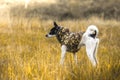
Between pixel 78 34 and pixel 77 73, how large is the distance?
7.50ft

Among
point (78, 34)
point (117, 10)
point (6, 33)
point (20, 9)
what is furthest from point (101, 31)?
point (20, 9)

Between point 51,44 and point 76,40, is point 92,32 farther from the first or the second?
point 51,44

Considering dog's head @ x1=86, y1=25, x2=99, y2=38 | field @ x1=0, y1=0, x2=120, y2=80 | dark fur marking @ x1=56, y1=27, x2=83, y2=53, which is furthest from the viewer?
dark fur marking @ x1=56, y1=27, x2=83, y2=53

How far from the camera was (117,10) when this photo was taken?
20859 millimetres

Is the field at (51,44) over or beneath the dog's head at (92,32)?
beneath

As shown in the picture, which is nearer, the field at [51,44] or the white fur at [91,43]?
the field at [51,44]

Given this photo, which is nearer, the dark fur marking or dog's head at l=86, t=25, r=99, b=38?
dog's head at l=86, t=25, r=99, b=38

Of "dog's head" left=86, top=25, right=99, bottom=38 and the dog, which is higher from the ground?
"dog's head" left=86, top=25, right=99, bottom=38

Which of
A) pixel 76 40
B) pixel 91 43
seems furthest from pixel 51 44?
pixel 91 43

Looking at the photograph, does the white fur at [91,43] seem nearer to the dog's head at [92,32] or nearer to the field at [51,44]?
the dog's head at [92,32]

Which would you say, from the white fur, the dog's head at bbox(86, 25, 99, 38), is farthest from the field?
the dog's head at bbox(86, 25, 99, 38)

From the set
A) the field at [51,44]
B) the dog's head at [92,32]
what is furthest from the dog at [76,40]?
the field at [51,44]

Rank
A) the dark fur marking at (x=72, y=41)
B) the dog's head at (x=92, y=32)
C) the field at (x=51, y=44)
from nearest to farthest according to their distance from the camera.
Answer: the field at (x=51, y=44)
the dog's head at (x=92, y=32)
the dark fur marking at (x=72, y=41)

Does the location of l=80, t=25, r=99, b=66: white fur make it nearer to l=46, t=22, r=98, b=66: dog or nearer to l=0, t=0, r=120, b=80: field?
l=46, t=22, r=98, b=66: dog
